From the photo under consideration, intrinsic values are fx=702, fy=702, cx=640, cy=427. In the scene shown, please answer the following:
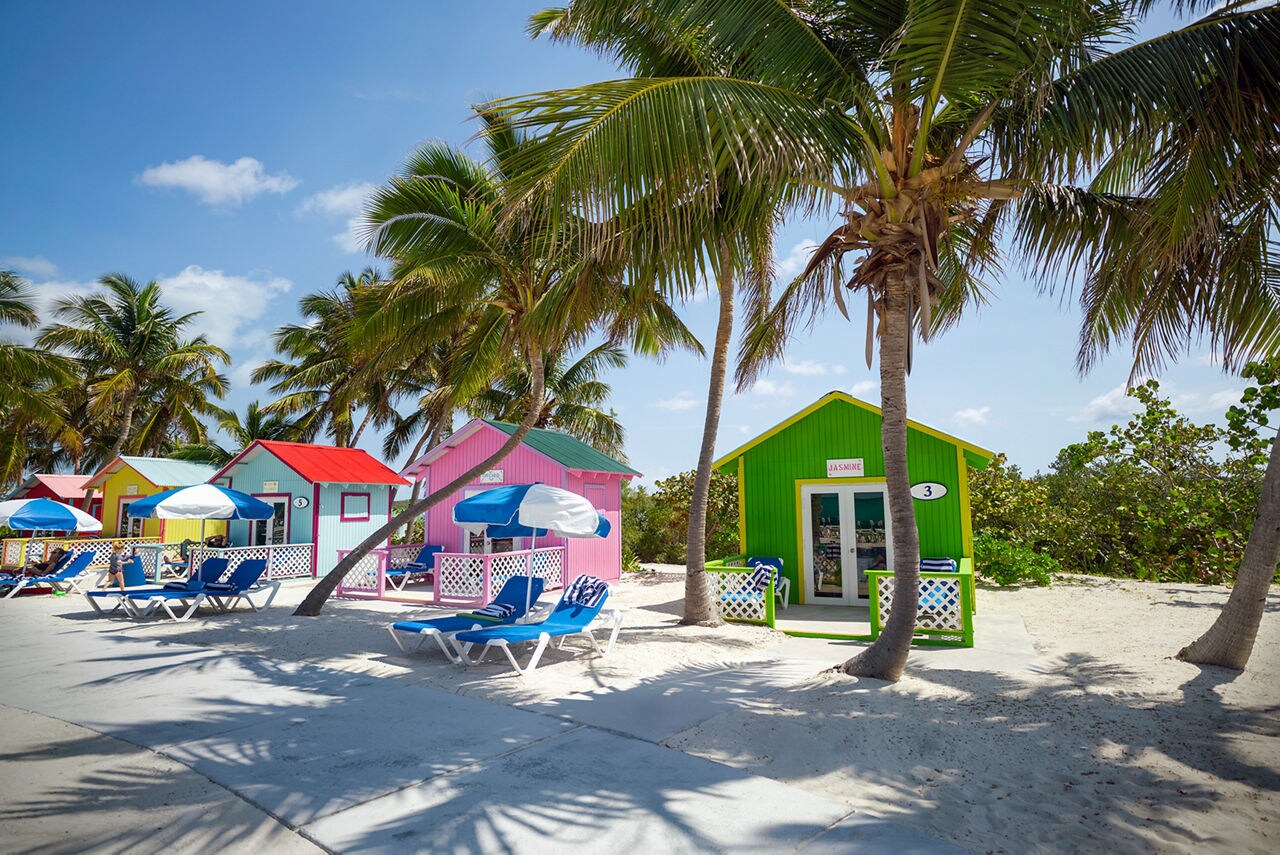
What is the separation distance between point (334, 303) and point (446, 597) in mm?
17623

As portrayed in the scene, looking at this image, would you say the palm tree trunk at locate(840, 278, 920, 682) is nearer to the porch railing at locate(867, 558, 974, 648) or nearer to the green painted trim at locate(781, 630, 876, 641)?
the porch railing at locate(867, 558, 974, 648)

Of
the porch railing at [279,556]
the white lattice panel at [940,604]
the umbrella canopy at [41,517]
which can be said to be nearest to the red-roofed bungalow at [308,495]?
the porch railing at [279,556]

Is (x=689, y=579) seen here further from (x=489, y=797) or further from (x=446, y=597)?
(x=489, y=797)

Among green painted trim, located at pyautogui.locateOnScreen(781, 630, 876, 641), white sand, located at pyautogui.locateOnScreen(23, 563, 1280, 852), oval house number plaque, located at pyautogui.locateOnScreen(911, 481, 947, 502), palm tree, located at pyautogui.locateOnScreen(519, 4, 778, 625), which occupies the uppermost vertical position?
palm tree, located at pyautogui.locateOnScreen(519, 4, 778, 625)

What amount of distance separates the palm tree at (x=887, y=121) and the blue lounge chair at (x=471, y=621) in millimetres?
4647

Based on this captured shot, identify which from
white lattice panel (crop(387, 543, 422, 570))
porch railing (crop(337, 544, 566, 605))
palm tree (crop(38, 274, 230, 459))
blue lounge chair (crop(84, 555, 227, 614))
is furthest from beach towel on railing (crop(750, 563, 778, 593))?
palm tree (crop(38, 274, 230, 459))

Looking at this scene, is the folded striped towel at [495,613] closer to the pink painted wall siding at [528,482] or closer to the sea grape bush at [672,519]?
the pink painted wall siding at [528,482]

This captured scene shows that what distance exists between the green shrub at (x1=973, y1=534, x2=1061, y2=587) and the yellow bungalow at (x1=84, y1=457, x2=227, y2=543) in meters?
23.4

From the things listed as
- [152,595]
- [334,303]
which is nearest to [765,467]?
[152,595]

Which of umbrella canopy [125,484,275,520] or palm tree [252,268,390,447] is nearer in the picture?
umbrella canopy [125,484,275,520]

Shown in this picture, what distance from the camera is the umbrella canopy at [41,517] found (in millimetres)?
15750

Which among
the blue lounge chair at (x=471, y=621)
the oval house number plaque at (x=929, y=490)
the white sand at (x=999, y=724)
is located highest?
the oval house number plaque at (x=929, y=490)

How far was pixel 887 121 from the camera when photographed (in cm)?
688

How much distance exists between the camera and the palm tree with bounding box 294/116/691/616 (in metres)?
9.62
